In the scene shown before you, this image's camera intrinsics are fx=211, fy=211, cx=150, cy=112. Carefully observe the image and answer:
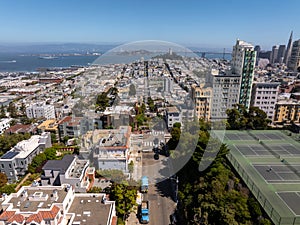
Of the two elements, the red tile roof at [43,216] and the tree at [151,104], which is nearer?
the red tile roof at [43,216]

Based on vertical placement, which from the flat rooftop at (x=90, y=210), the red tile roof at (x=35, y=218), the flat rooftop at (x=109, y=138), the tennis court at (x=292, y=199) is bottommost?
the flat rooftop at (x=90, y=210)

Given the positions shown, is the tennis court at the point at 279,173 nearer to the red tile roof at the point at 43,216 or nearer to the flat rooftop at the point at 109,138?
the flat rooftop at the point at 109,138

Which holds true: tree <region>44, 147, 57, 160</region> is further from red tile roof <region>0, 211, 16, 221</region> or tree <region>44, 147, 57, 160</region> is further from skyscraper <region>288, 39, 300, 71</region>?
skyscraper <region>288, 39, 300, 71</region>

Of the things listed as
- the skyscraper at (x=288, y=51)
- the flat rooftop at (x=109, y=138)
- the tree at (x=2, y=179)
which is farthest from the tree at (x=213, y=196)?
the skyscraper at (x=288, y=51)

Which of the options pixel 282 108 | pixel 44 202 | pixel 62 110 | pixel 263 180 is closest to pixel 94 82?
pixel 62 110

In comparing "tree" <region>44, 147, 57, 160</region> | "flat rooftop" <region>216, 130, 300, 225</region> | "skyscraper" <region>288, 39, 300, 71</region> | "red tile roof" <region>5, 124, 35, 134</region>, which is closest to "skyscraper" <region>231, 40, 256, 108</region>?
"flat rooftop" <region>216, 130, 300, 225</region>

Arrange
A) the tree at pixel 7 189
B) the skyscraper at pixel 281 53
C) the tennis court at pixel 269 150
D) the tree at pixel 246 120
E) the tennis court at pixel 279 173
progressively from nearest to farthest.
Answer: the tennis court at pixel 279 173 < the tree at pixel 7 189 < the tennis court at pixel 269 150 < the tree at pixel 246 120 < the skyscraper at pixel 281 53
